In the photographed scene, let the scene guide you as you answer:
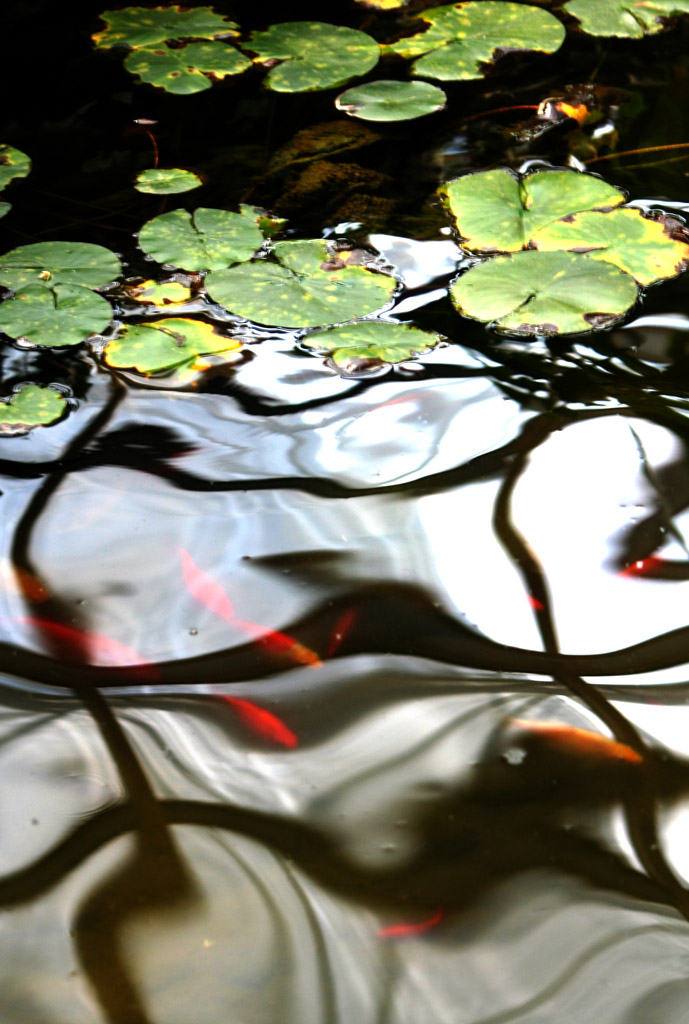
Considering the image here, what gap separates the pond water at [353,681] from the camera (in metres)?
0.87

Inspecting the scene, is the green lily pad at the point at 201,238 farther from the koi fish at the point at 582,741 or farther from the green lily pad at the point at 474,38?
the koi fish at the point at 582,741

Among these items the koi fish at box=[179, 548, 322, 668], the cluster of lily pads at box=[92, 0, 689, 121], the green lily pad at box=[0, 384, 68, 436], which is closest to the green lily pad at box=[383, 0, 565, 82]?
the cluster of lily pads at box=[92, 0, 689, 121]

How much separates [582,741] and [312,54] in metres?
2.11

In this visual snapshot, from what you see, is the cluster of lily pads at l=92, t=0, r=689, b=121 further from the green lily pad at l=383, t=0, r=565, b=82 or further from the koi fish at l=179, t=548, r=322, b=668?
the koi fish at l=179, t=548, r=322, b=668

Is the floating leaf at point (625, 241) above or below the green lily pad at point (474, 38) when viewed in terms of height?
below

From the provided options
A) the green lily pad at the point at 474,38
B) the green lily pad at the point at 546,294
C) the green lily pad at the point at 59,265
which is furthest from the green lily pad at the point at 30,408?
the green lily pad at the point at 474,38

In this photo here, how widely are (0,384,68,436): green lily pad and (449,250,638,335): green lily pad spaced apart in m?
0.79

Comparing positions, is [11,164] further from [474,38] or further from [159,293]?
[474,38]

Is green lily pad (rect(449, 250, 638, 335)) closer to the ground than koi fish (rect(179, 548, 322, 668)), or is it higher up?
higher up

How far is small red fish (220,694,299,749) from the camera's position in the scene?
3.43 feet

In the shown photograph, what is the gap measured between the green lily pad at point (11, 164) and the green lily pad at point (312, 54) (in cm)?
70

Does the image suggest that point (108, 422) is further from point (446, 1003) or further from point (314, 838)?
point (446, 1003)

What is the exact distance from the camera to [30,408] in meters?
1.49

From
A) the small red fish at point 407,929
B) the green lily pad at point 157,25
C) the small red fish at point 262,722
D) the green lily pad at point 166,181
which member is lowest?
the small red fish at point 407,929
